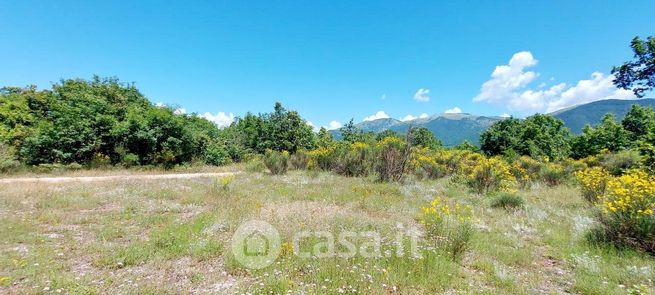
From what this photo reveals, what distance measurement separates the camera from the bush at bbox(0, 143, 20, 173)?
584 inches

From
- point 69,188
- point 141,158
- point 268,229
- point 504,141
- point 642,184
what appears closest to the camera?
point 642,184

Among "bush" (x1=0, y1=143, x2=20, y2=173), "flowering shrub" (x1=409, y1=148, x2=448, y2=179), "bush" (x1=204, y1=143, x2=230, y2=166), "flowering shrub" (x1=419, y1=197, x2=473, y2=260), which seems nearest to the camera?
"flowering shrub" (x1=419, y1=197, x2=473, y2=260)

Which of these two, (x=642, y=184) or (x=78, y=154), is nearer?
(x=642, y=184)

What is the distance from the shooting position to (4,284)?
12.5 feet

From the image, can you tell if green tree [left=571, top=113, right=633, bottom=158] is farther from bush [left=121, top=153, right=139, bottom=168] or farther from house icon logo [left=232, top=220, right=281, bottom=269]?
bush [left=121, top=153, right=139, bottom=168]

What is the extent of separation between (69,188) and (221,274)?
1038cm

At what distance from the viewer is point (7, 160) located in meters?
15.1

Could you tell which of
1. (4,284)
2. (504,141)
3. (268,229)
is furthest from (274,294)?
(504,141)

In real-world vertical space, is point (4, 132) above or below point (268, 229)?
above

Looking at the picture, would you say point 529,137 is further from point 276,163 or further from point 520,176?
point 276,163

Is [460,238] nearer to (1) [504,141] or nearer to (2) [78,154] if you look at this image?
(2) [78,154]

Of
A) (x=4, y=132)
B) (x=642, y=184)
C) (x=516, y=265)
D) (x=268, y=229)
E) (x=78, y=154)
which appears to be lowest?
(x=516, y=265)

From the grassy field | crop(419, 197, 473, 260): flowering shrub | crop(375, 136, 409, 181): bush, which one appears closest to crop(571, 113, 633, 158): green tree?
crop(375, 136, 409, 181): bush

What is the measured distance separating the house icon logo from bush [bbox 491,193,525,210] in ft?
24.5
